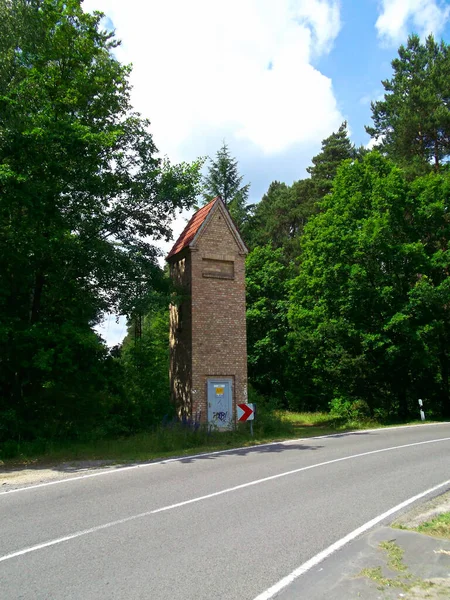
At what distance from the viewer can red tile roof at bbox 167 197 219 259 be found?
22000 millimetres

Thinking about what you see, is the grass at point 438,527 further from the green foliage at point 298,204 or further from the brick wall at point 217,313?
the green foliage at point 298,204

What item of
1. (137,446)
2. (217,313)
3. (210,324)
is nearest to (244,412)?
(137,446)

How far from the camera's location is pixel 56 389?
1659 cm

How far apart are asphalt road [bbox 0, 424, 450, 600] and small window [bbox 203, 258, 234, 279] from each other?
1054 centimetres

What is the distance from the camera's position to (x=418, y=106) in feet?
107

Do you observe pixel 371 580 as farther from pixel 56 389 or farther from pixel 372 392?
pixel 372 392

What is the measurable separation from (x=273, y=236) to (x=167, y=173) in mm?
34776

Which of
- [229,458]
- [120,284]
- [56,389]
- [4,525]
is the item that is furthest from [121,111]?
[4,525]

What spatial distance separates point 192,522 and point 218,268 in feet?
51.7

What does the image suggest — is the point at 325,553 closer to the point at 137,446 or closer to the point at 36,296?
the point at 137,446

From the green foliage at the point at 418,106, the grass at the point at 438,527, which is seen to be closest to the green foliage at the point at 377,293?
the green foliage at the point at 418,106

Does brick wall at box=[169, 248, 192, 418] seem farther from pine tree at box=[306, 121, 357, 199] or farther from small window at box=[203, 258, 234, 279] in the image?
pine tree at box=[306, 121, 357, 199]

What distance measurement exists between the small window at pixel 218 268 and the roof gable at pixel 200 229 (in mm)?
965

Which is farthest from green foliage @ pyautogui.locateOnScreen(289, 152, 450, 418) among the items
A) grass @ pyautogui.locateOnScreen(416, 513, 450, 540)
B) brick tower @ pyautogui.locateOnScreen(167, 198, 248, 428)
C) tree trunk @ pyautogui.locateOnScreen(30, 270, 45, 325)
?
grass @ pyautogui.locateOnScreen(416, 513, 450, 540)
